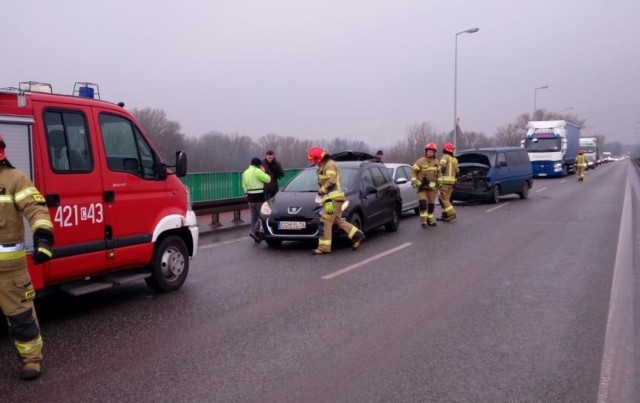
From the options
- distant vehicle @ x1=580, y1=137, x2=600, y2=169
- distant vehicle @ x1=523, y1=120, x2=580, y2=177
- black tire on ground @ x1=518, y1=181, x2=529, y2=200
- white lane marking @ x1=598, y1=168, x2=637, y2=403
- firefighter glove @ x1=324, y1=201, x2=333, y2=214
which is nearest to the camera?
white lane marking @ x1=598, y1=168, x2=637, y2=403

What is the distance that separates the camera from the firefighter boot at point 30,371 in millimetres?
4422

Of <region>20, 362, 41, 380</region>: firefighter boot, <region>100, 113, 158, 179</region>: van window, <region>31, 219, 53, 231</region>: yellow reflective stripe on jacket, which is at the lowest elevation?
<region>20, 362, 41, 380</region>: firefighter boot

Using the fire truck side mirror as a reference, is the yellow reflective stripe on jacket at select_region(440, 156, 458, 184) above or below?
below

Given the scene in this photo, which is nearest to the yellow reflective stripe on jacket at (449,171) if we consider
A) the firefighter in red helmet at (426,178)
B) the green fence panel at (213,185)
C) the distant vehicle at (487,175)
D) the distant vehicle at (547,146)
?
the firefighter in red helmet at (426,178)

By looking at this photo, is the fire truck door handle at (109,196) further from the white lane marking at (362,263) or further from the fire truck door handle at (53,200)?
the white lane marking at (362,263)

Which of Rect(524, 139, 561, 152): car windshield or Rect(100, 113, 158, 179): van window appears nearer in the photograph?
Rect(100, 113, 158, 179): van window

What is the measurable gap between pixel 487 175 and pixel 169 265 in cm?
1345

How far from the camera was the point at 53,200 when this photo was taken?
18.3ft

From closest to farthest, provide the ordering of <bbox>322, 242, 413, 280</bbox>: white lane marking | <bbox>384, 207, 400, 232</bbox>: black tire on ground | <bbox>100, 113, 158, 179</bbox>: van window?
<bbox>100, 113, 158, 179</bbox>: van window, <bbox>322, 242, 413, 280</bbox>: white lane marking, <bbox>384, 207, 400, 232</bbox>: black tire on ground

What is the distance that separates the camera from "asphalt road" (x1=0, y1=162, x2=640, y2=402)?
4.27 metres

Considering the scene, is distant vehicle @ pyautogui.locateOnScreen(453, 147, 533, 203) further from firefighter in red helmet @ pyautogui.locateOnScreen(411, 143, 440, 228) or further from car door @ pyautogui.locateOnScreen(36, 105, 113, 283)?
car door @ pyautogui.locateOnScreen(36, 105, 113, 283)

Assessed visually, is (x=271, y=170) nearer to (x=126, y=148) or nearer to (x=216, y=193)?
(x=216, y=193)

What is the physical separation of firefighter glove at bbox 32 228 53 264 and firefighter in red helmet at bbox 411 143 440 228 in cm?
995

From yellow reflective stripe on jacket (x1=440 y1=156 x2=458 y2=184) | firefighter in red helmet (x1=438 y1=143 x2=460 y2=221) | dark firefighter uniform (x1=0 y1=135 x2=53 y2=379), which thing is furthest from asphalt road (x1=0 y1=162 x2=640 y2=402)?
yellow reflective stripe on jacket (x1=440 y1=156 x2=458 y2=184)
